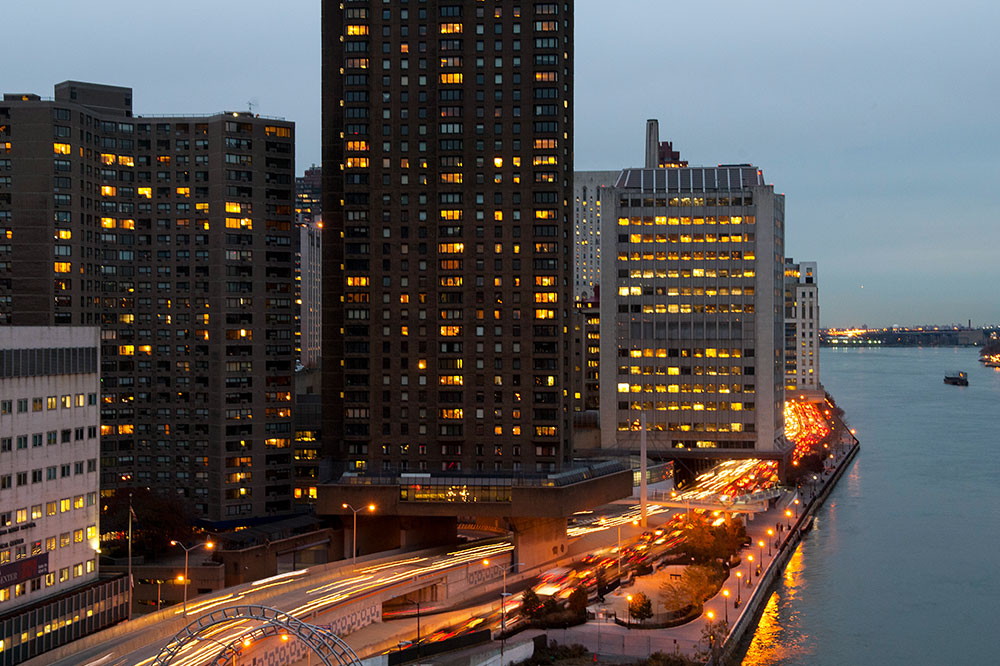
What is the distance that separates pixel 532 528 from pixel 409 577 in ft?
73.1

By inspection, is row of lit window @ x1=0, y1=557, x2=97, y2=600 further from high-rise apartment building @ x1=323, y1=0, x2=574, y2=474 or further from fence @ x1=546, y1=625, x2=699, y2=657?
high-rise apartment building @ x1=323, y1=0, x2=574, y2=474

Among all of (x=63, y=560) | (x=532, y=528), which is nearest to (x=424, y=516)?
(x=532, y=528)

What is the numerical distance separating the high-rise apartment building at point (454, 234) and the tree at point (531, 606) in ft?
97.9

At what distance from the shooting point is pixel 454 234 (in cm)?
10306

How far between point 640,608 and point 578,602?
4.03m

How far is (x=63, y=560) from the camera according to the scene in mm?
65750

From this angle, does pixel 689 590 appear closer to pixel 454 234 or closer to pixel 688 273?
pixel 454 234

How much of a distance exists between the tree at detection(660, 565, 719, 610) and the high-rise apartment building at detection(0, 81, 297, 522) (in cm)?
5013

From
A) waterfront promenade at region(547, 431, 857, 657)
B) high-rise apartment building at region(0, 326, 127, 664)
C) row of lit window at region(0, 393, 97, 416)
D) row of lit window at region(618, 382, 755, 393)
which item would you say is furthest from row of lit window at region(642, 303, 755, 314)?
row of lit window at region(0, 393, 97, 416)

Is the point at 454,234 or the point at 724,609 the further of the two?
the point at 454,234

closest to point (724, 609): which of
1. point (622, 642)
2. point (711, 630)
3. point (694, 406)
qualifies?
point (711, 630)

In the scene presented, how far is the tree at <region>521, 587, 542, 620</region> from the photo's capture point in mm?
70375

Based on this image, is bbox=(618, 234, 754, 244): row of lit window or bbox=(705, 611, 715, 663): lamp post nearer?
bbox=(705, 611, 715, 663): lamp post

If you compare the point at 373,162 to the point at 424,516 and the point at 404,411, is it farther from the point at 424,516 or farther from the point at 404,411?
the point at 424,516
